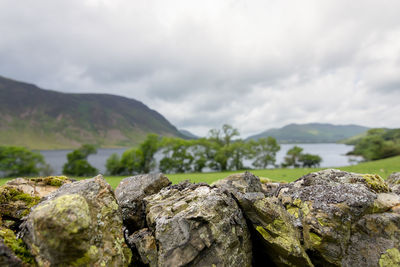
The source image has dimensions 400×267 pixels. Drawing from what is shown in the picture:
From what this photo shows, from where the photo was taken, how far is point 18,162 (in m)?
50.1

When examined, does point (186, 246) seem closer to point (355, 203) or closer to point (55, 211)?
point (55, 211)

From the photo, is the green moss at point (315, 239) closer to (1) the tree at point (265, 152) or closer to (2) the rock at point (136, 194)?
(2) the rock at point (136, 194)

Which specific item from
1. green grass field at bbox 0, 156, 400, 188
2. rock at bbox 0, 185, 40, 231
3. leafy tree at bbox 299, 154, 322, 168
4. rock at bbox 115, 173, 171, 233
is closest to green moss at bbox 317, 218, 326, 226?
rock at bbox 115, 173, 171, 233

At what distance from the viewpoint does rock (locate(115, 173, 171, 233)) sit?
9.22m

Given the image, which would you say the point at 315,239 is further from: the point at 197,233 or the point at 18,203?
the point at 18,203

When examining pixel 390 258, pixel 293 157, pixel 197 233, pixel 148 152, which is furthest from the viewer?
pixel 293 157

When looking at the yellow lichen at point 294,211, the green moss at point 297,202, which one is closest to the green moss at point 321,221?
the yellow lichen at point 294,211

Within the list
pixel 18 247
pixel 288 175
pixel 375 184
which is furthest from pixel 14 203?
pixel 288 175

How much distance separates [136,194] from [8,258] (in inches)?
196

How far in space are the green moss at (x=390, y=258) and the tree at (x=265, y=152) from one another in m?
65.7

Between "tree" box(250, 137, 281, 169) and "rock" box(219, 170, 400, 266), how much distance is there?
64.6 meters

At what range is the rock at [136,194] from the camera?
922 centimetres

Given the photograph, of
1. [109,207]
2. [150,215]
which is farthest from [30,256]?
[150,215]

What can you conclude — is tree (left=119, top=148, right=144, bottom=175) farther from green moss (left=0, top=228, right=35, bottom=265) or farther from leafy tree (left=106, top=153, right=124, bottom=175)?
green moss (left=0, top=228, right=35, bottom=265)
